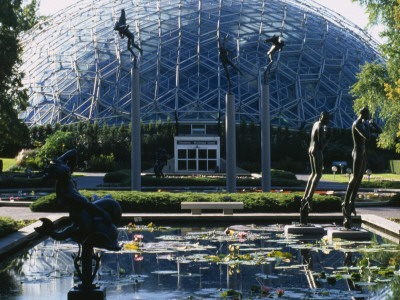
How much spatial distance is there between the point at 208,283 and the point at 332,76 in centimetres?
5153

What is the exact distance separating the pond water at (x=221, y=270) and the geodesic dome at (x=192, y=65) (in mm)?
40158

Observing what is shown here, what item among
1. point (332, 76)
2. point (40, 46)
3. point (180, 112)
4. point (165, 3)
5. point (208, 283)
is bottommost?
point (208, 283)

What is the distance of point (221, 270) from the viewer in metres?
7.79

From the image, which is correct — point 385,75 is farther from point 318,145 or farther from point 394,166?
point 318,145

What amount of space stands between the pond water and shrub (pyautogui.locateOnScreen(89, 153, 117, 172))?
35620 millimetres

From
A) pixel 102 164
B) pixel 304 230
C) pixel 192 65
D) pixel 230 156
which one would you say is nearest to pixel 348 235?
pixel 304 230

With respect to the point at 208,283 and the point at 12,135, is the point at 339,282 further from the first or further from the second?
the point at 12,135

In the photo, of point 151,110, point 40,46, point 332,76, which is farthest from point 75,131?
point 332,76

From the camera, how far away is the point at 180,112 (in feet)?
165

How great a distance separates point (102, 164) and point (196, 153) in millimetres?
7784

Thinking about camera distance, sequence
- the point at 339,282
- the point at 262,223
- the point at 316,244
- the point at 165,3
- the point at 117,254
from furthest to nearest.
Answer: the point at 165,3
the point at 262,223
the point at 316,244
the point at 117,254
the point at 339,282

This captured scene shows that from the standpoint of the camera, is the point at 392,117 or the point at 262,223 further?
the point at 392,117

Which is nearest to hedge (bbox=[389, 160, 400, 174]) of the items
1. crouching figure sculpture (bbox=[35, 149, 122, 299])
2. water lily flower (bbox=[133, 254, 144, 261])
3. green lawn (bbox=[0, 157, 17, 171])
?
green lawn (bbox=[0, 157, 17, 171])

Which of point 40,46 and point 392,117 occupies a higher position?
point 40,46
